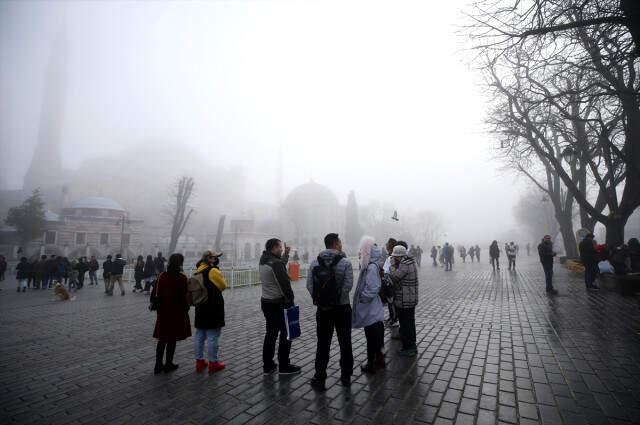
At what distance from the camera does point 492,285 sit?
42.8 ft

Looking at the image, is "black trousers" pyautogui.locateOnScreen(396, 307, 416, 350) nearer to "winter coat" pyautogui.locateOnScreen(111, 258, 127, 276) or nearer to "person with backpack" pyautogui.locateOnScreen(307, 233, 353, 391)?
"person with backpack" pyautogui.locateOnScreen(307, 233, 353, 391)

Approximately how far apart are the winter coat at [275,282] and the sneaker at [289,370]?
0.94m

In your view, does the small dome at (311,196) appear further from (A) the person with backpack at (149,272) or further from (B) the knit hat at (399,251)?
(B) the knit hat at (399,251)

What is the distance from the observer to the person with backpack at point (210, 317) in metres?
4.42

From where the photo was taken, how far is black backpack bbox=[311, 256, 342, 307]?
3.80 meters

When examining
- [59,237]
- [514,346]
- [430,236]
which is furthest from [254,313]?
[430,236]

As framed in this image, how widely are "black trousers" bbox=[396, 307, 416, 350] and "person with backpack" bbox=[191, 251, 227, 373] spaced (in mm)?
2946

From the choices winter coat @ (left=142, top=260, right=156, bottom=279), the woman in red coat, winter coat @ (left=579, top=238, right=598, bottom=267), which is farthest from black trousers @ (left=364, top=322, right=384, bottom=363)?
winter coat @ (left=142, top=260, right=156, bottom=279)

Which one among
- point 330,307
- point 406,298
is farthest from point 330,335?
point 406,298

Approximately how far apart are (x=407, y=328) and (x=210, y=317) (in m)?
3.21

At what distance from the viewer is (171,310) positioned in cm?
454

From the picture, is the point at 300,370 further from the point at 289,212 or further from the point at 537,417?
the point at 289,212

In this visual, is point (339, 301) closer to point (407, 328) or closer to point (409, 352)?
point (407, 328)

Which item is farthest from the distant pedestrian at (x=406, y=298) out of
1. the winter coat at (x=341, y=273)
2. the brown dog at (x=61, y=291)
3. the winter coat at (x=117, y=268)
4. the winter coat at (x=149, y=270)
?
the brown dog at (x=61, y=291)
